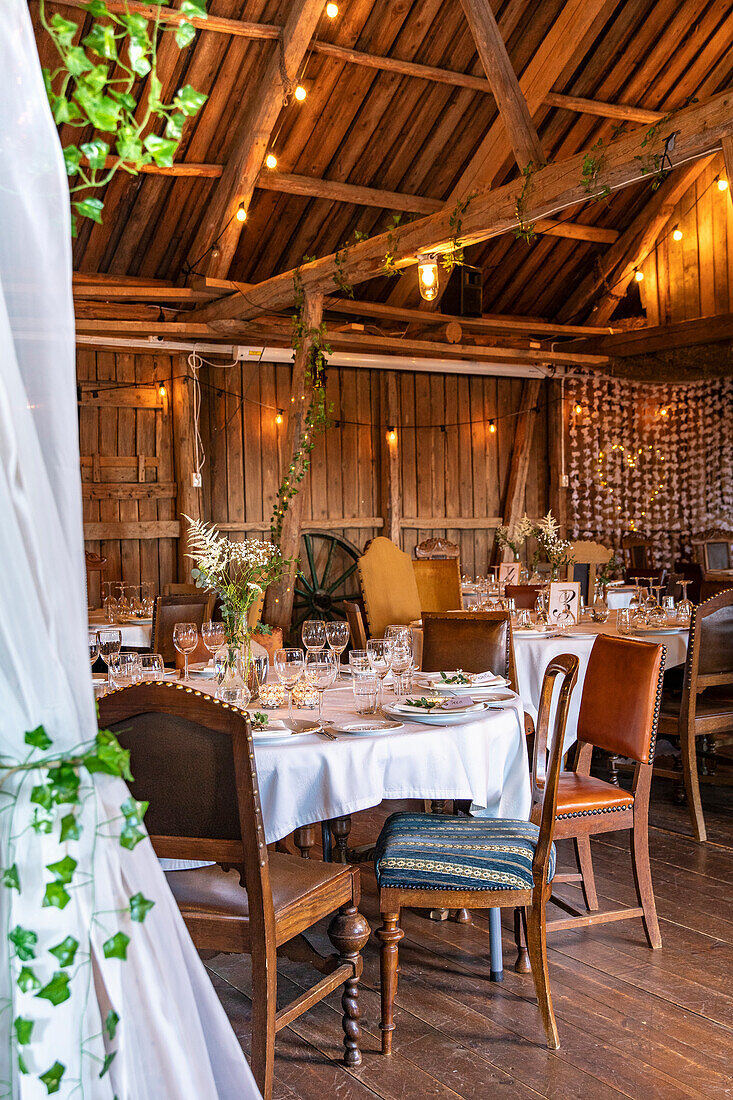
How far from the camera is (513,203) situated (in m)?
5.70

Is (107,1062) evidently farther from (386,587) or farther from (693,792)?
(386,587)

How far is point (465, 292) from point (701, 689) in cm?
626

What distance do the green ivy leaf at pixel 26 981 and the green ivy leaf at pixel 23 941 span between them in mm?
13

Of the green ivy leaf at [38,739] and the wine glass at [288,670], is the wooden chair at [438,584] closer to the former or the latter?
the wine glass at [288,670]

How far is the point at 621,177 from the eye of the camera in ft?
16.7

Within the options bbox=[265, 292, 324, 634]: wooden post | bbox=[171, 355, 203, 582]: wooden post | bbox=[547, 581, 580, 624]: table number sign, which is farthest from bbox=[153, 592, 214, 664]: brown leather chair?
bbox=[171, 355, 203, 582]: wooden post

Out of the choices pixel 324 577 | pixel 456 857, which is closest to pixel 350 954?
pixel 456 857

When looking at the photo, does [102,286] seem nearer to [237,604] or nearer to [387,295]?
[387,295]

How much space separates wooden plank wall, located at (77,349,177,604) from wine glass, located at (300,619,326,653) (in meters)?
5.72

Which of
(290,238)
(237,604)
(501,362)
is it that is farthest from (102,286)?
(237,604)

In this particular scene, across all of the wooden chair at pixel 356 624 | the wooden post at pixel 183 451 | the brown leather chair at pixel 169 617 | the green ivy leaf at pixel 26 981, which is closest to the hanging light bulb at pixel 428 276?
the wooden chair at pixel 356 624

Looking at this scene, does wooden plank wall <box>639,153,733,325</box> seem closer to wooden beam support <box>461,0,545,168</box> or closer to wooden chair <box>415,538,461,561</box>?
wooden chair <box>415,538,461,561</box>

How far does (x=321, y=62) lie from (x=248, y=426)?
3.29 metres

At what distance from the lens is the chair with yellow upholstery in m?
5.90
